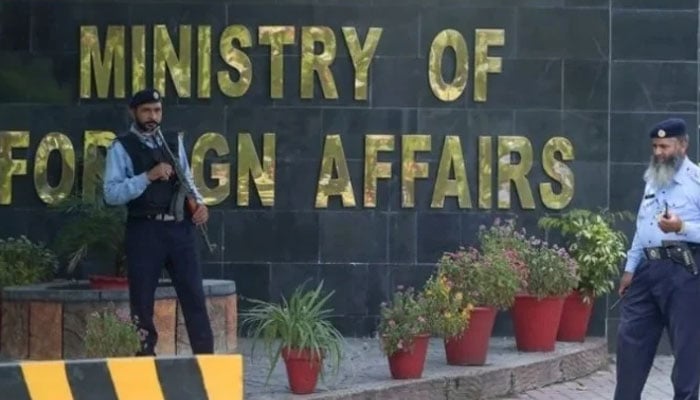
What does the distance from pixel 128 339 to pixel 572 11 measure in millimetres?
5226

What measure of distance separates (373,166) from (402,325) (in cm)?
254

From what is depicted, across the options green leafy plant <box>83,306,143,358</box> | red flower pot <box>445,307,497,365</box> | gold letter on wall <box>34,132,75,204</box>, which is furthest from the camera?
gold letter on wall <box>34,132,75,204</box>

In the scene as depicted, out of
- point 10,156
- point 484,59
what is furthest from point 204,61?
point 484,59

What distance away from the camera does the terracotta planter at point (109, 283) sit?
10898 mm

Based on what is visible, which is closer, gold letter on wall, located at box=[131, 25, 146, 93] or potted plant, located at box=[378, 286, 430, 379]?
potted plant, located at box=[378, 286, 430, 379]

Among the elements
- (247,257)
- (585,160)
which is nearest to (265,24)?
(247,257)

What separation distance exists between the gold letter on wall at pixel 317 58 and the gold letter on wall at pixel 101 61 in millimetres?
1482

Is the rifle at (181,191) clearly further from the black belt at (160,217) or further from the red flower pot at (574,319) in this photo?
the red flower pot at (574,319)

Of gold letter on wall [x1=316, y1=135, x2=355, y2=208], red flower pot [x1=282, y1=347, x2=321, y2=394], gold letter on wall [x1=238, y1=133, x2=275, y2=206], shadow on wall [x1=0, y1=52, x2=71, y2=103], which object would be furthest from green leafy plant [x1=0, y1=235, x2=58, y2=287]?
red flower pot [x1=282, y1=347, x2=321, y2=394]

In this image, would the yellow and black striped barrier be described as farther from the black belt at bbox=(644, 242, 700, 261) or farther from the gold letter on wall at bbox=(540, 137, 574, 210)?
the gold letter on wall at bbox=(540, 137, 574, 210)

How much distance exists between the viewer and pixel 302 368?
9.62m

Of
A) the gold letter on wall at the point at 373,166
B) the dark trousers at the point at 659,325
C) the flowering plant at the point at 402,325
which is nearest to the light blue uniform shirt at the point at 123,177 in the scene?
the flowering plant at the point at 402,325

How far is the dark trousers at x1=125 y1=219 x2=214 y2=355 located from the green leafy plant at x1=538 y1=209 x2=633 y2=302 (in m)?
3.56

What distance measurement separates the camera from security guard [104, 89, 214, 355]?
30.8ft
